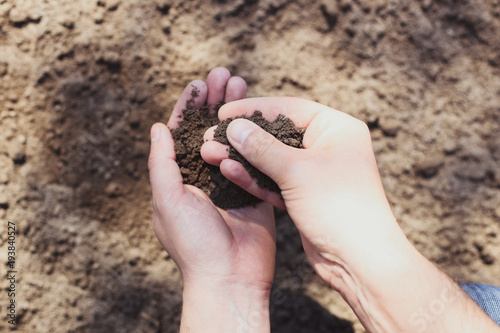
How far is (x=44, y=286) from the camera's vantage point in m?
1.99

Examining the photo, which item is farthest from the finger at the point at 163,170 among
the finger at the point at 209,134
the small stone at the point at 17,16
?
the small stone at the point at 17,16

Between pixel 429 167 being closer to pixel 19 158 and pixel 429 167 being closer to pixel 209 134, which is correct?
pixel 209 134

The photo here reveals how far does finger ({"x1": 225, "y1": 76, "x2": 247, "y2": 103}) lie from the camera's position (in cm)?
181

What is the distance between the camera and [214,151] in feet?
5.09

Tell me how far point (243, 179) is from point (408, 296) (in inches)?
30.8

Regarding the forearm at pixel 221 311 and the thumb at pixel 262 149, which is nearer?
the thumb at pixel 262 149

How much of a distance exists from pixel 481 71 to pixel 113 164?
2344 millimetres

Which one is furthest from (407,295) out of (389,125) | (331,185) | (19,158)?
(19,158)

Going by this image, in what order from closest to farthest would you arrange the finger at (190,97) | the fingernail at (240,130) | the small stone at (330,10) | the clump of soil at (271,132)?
the fingernail at (240,130)
the clump of soil at (271,132)
the finger at (190,97)
the small stone at (330,10)

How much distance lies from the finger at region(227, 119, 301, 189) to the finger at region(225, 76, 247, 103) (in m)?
0.43

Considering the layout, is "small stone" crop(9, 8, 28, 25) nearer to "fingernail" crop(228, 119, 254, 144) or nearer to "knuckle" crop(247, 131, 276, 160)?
"fingernail" crop(228, 119, 254, 144)

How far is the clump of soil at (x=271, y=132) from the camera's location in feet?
4.98

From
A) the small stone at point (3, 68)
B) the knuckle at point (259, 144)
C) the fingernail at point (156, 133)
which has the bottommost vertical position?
the fingernail at point (156, 133)

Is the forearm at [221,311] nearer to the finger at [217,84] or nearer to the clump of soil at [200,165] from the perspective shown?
the clump of soil at [200,165]
